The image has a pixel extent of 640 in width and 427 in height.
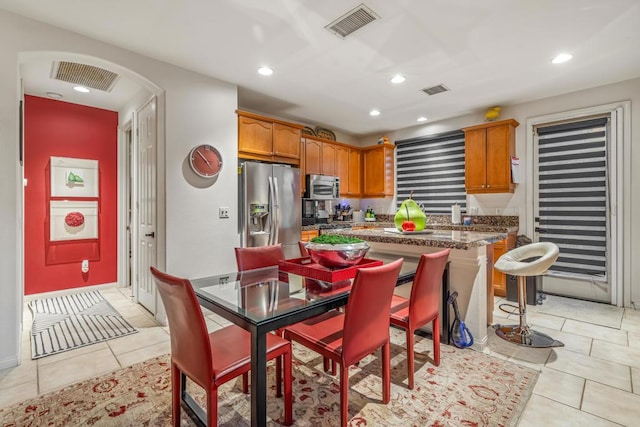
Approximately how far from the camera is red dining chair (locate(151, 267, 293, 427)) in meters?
1.28

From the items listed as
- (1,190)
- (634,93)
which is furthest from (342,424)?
(634,93)

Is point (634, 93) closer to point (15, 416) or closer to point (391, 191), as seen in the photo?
point (391, 191)

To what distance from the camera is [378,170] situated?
575 cm

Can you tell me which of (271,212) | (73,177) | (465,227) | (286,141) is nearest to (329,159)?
(286,141)

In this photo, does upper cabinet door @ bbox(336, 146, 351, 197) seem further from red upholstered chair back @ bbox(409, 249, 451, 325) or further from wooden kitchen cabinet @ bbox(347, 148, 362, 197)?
red upholstered chair back @ bbox(409, 249, 451, 325)

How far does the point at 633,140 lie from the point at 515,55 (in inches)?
77.4

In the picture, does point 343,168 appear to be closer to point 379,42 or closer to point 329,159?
point 329,159

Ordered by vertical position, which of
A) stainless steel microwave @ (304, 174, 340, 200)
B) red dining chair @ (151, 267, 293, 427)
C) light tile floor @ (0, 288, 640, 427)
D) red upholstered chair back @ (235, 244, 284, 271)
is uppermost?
stainless steel microwave @ (304, 174, 340, 200)

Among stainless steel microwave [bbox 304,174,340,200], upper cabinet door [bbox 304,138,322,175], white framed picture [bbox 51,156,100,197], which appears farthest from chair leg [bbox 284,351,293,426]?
white framed picture [bbox 51,156,100,197]

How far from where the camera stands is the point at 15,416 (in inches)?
68.3

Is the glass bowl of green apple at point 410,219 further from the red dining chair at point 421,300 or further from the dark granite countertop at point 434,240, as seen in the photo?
the red dining chair at point 421,300

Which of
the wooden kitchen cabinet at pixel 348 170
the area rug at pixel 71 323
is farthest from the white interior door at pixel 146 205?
the wooden kitchen cabinet at pixel 348 170

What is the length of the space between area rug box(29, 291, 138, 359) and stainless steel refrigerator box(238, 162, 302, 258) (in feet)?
5.16

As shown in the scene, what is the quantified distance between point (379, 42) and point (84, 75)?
3166 mm
